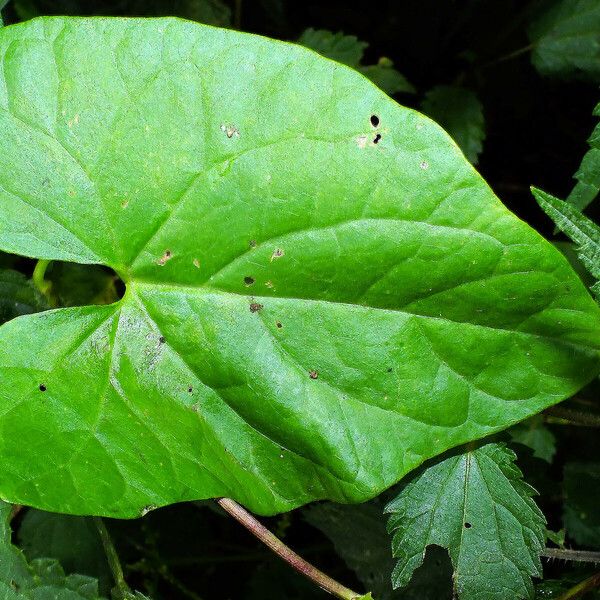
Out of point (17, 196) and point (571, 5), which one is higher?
point (571, 5)

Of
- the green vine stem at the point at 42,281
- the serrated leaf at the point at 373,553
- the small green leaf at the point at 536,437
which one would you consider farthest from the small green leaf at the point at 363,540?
the green vine stem at the point at 42,281

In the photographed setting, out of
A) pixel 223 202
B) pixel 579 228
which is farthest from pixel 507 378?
pixel 223 202

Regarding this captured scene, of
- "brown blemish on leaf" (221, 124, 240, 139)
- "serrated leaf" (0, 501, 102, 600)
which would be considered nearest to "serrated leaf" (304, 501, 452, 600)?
"serrated leaf" (0, 501, 102, 600)

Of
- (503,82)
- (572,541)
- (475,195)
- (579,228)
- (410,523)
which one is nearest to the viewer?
(475,195)

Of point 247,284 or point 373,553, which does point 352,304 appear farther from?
point 373,553

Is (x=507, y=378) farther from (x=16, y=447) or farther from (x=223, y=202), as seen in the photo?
(x=16, y=447)

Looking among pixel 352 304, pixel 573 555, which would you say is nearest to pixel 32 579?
pixel 352 304
